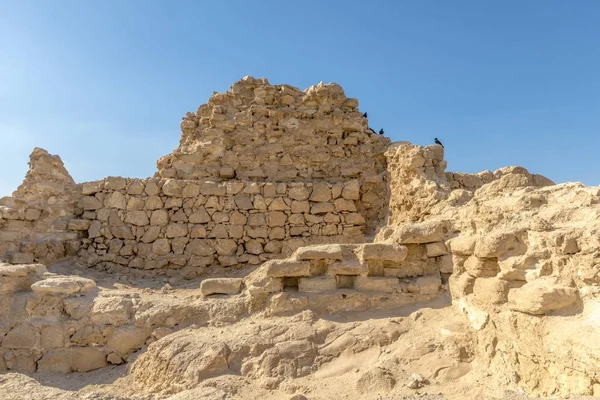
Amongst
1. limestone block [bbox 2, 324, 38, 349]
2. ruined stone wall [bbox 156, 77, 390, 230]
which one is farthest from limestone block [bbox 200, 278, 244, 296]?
ruined stone wall [bbox 156, 77, 390, 230]

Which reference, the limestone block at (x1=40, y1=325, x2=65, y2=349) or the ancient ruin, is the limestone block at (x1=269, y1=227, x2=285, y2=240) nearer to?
the ancient ruin

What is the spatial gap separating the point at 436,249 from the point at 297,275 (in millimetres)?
1479

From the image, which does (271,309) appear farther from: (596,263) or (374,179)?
(374,179)

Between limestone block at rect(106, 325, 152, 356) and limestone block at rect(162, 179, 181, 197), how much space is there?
3.16 meters

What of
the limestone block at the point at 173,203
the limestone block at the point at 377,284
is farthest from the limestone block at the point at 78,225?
the limestone block at the point at 377,284

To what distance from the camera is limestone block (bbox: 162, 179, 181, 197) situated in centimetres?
682

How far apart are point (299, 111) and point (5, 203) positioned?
5437 millimetres

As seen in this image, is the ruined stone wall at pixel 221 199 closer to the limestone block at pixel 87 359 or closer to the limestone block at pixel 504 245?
the limestone block at pixel 87 359

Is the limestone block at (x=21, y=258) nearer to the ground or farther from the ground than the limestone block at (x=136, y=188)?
nearer to the ground

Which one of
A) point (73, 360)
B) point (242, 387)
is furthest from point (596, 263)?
point (73, 360)

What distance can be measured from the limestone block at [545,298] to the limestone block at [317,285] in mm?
1789

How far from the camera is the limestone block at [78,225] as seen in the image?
6754 millimetres

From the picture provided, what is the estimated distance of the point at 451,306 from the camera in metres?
3.68

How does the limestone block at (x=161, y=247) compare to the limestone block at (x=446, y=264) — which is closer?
the limestone block at (x=446, y=264)
